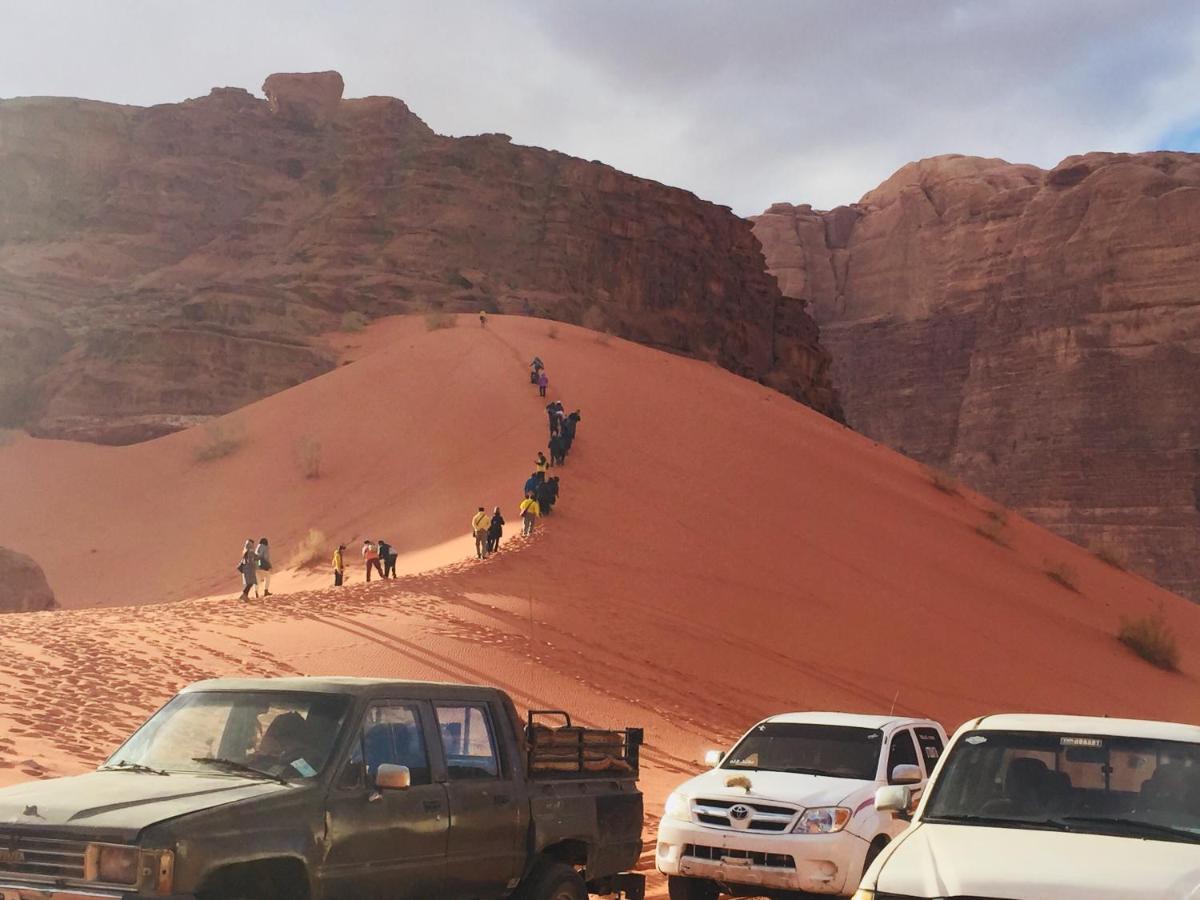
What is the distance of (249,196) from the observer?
73.2 metres

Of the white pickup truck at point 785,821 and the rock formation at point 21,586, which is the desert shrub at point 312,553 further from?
the white pickup truck at point 785,821

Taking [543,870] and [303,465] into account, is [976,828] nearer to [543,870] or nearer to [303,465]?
[543,870]

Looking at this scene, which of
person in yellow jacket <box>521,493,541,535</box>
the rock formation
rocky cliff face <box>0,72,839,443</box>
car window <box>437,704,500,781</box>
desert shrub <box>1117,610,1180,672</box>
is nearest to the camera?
car window <box>437,704,500,781</box>

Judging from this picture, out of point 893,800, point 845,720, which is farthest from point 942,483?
point 893,800

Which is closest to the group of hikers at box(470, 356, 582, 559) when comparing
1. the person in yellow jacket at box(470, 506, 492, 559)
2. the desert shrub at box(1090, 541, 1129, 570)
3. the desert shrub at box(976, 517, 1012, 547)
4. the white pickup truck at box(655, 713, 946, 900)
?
the person in yellow jacket at box(470, 506, 492, 559)

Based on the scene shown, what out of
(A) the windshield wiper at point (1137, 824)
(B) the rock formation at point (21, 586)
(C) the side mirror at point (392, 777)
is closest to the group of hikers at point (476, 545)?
(B) the rock formation at point (21, 586)

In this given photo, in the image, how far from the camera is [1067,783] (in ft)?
20.5

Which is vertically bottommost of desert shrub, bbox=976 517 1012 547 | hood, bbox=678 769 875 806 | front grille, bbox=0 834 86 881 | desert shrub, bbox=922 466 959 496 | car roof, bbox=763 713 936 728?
hood, bbox=678 769 875 806

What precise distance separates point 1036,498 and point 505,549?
76622 millimetres

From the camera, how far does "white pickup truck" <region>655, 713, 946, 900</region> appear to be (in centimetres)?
881

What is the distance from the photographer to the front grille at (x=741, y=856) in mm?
8836

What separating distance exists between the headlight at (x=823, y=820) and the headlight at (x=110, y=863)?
502 cm

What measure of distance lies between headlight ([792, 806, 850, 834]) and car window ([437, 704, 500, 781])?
2.67 metres

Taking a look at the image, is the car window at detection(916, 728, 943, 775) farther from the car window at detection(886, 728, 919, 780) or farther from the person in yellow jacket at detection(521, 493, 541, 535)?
the person in yellow jacket at detection(521, 493, 541, 535)
